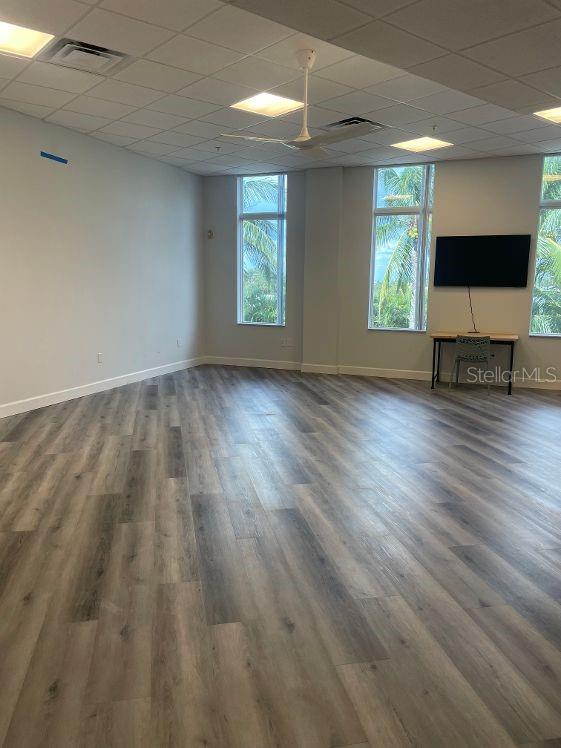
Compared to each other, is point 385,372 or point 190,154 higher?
point 190,154

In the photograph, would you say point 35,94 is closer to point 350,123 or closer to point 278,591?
point 350,123

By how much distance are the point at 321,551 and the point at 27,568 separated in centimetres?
148

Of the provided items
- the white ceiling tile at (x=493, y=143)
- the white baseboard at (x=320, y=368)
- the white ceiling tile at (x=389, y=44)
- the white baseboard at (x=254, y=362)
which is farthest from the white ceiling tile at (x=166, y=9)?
the white baseboard at (x=254, y=362)

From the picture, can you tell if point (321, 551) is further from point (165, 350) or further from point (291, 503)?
point (165, 350)

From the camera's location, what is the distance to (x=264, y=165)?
8.40 metres

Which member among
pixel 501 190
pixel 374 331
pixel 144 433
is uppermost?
pixel 501 190

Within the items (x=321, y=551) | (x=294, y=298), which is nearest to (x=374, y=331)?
(x=294, y=298)

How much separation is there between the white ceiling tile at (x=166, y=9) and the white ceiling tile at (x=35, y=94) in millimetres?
1864

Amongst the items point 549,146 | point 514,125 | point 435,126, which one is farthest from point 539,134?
point 435,126

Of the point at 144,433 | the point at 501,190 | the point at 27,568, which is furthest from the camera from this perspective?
the point at 501,190

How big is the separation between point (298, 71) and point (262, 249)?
4.90 metres

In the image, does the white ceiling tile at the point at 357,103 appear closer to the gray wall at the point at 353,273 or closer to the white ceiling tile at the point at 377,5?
the white ceiling tile at the point at 377,5

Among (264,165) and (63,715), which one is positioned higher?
(264,165)

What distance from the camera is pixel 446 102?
5332mm
